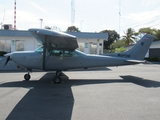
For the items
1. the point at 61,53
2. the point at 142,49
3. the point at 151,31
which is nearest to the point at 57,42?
the point at 61,53

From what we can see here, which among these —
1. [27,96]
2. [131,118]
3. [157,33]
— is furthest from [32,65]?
[157,33]

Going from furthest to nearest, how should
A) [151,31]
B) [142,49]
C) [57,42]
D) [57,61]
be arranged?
[151,31] < [142,49] < [57,61] < [57,42]

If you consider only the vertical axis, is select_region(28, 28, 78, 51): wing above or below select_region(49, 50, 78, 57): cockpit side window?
above

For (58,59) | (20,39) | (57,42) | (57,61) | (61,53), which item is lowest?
(57,61)

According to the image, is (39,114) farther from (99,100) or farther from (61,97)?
(99,100)

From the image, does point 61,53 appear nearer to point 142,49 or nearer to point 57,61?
point 57,61

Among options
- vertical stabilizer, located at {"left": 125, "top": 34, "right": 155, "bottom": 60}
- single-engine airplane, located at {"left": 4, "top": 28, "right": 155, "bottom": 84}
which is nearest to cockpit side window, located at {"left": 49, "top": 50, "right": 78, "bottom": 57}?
single-engine airplane, located at {"left": 4, "top": 28, "right": 155, "bottom": 84}

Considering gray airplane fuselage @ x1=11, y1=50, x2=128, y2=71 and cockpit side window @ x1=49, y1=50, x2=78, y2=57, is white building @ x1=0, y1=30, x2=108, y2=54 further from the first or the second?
cockpit side window @ x1=49, y1=50, x2=78, y2=57

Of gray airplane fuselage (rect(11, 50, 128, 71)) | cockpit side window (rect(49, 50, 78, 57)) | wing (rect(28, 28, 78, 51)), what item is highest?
wing (rect(28, 28, 78, 51))

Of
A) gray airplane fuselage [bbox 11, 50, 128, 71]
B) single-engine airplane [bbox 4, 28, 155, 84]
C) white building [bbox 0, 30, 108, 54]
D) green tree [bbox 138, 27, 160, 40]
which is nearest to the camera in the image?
single-engine airplane [bbox 4, 28, 155, 84]

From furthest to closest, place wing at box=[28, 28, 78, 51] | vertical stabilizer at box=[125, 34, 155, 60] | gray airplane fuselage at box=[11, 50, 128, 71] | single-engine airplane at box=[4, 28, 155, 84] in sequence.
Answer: vertical stabilizer at box=[125, 34, 155, 60] < gray airplane fuselage at box=[11, 50, 128, 71] < single-engine airplane at box=[4, 28, 155, 84] < wing at box=[28, 28, 78, 51]

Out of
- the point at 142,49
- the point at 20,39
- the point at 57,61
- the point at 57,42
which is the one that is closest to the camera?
the point at 57,42

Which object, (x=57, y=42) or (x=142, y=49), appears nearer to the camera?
(x=57, y=42)

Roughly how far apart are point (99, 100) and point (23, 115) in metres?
2.38
